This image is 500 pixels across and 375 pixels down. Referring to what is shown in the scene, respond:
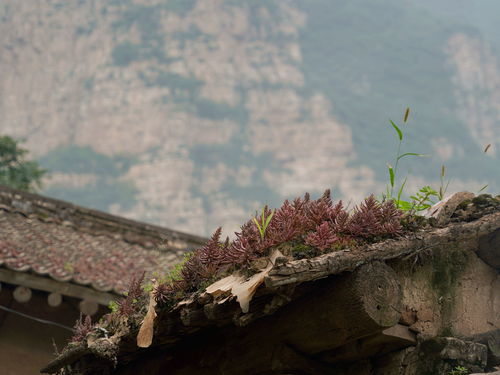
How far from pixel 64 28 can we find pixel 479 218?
111 metres

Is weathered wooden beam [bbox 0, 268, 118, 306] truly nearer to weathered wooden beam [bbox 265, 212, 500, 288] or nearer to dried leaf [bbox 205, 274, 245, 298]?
dried leaf [bbox 205, 274, 245, 298]

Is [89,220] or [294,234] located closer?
[294,234]

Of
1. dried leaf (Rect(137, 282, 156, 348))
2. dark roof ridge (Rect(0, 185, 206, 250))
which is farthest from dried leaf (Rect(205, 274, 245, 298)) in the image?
dark roof ridge (Rect(0, 185, 206, 250))

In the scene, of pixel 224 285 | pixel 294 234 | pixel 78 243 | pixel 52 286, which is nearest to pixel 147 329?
pixel 224 285

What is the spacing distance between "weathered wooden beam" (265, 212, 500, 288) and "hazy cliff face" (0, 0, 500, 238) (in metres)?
86.9

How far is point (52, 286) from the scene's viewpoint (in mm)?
9328

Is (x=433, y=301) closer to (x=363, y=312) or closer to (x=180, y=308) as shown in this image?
(x=363, y=312)

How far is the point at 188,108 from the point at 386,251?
107060 millimetres

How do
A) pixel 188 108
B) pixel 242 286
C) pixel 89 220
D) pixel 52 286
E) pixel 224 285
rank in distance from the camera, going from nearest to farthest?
pixel 242 286 → pixel 224 285 → pixel 52 286 → pixel 89 220 → pixel 188 108

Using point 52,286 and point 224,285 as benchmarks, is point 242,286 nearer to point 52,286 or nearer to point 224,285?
point 224,285

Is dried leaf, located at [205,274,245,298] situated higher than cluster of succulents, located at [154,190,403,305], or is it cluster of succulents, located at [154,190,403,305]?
cluster of succulents, located at [154,190,403,305]

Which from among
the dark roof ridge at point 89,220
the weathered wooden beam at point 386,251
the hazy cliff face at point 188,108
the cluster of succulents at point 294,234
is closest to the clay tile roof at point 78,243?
the dark roof ridge at point 89,220

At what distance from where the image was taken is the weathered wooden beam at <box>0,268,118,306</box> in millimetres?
9211

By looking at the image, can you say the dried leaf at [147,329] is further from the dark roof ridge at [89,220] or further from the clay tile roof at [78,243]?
the dark roof ridge at [89,220]
